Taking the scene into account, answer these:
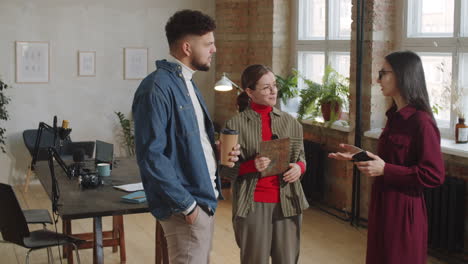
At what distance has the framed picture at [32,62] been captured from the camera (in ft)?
26.2

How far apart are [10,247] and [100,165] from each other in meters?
1.74

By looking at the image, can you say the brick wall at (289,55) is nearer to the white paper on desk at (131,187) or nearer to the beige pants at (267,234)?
the beige pants at (267,234)

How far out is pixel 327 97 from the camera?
6785 millimetres

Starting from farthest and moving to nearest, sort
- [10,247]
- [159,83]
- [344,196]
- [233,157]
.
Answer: [344,196] → [10,247] → [233,157] → [159,83]

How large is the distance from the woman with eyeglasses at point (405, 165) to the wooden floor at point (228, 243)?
2024 millimetres

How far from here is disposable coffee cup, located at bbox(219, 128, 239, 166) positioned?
3.16m

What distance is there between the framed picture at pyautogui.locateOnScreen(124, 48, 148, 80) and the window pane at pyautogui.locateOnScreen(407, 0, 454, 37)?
4.10m

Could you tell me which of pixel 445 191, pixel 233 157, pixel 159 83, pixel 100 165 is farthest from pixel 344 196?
pixel 159 83

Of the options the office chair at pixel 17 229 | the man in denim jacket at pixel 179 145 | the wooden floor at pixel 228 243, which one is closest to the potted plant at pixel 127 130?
the wooden floor at pixel 228 243

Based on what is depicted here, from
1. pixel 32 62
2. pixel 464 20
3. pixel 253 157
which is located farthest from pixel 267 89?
pixel 32 62

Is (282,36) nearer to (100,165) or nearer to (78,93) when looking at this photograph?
(78,93)

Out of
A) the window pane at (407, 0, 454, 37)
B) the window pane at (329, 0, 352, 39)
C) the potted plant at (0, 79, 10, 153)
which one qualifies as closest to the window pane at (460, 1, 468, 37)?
the window pane at (407, 0, 454, 37)

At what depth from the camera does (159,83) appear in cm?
286

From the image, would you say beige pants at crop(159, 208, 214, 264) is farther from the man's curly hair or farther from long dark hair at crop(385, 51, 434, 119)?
long dark hair at crop(385, 51, 434, 119)
